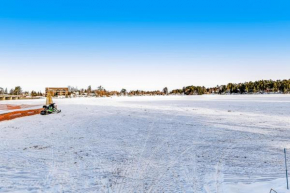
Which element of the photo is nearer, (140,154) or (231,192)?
(231,192)

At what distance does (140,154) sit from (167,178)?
2.23 meters

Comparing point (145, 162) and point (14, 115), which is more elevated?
point (14, 115)

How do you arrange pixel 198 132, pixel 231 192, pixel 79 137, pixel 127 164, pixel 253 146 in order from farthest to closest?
pixel 198 132
pixel 79 137
pixel 253 146
pixel 127 164
pixel 231 192

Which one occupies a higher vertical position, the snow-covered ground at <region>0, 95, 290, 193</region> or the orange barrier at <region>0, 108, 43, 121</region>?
the orange barrier at <region>0, 108, 43, 121</region>

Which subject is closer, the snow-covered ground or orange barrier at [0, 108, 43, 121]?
the snow-covered ground

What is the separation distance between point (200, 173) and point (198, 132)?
5.73 m

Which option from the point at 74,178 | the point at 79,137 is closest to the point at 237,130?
the point at 79,137

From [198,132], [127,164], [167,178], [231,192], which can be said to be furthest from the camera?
[198,132]

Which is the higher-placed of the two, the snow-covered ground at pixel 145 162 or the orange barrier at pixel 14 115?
the orange barrier at pixel 14 115

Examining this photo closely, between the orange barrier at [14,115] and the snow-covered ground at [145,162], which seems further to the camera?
the orange barrier at [14,115]

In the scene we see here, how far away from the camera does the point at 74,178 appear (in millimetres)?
5711

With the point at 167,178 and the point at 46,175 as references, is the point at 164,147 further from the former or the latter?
the point at 46,175

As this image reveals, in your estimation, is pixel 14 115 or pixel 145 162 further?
pixel 14 115

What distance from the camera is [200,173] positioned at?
19.6 feet
